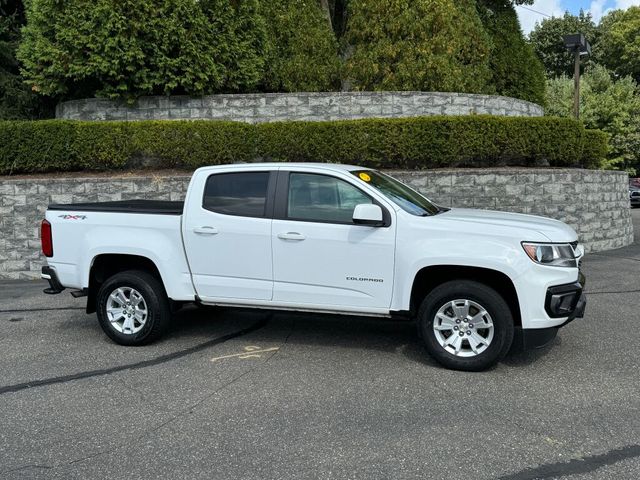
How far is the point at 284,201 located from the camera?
5.66m

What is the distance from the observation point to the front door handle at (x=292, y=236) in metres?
5.47

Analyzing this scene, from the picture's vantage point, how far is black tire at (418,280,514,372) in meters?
4.96

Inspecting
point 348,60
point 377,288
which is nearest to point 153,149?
point 348,60

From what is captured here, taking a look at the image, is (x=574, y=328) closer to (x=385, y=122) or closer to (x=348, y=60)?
(x=385, y=122)

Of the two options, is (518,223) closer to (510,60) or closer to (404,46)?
(404,46)

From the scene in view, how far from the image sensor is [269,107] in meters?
12.4

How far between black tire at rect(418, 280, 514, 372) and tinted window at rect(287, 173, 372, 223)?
104 cm

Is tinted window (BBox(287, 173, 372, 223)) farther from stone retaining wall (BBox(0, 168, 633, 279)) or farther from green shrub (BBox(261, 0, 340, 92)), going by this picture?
green shrub (BBox(261, 0, 340, 92))

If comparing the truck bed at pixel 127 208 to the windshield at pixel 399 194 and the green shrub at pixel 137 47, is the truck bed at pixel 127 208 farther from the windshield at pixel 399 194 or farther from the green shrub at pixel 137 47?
the green shrub at pixel 137 47

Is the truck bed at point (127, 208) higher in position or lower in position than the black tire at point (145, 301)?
higher

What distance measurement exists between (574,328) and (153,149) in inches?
308

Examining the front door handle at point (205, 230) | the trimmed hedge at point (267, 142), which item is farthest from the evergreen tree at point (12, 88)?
the front door handle at point (205, 230)

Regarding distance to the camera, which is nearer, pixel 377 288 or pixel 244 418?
pixel 244 418

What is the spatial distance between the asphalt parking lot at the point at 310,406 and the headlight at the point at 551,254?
0.96 metres
